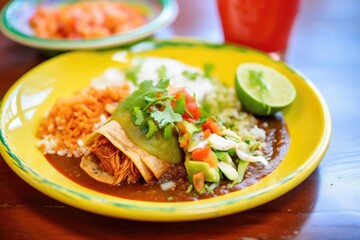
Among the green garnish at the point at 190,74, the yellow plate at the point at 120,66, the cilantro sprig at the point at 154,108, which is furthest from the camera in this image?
the green garnish at the point at 190,74

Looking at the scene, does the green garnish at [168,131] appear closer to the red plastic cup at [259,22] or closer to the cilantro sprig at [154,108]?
the cilantro sprig at [154,108]

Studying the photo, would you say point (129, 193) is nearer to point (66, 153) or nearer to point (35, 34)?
point (66, 153)

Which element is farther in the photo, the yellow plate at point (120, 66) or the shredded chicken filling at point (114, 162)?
the shredded chicken filling at point (114, 162)

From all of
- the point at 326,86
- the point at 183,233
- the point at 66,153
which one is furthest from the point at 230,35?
the point at 183,233

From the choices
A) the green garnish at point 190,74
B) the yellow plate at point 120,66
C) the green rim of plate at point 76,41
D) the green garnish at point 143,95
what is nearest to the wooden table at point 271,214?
the yellow plate at point 120,66

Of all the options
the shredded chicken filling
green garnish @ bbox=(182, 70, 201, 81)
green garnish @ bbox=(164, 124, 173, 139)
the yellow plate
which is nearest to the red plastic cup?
the yellow plate

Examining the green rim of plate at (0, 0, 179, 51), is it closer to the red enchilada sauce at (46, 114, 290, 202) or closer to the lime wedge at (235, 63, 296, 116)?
the lime wedge at (235, 63, 296, 116)
